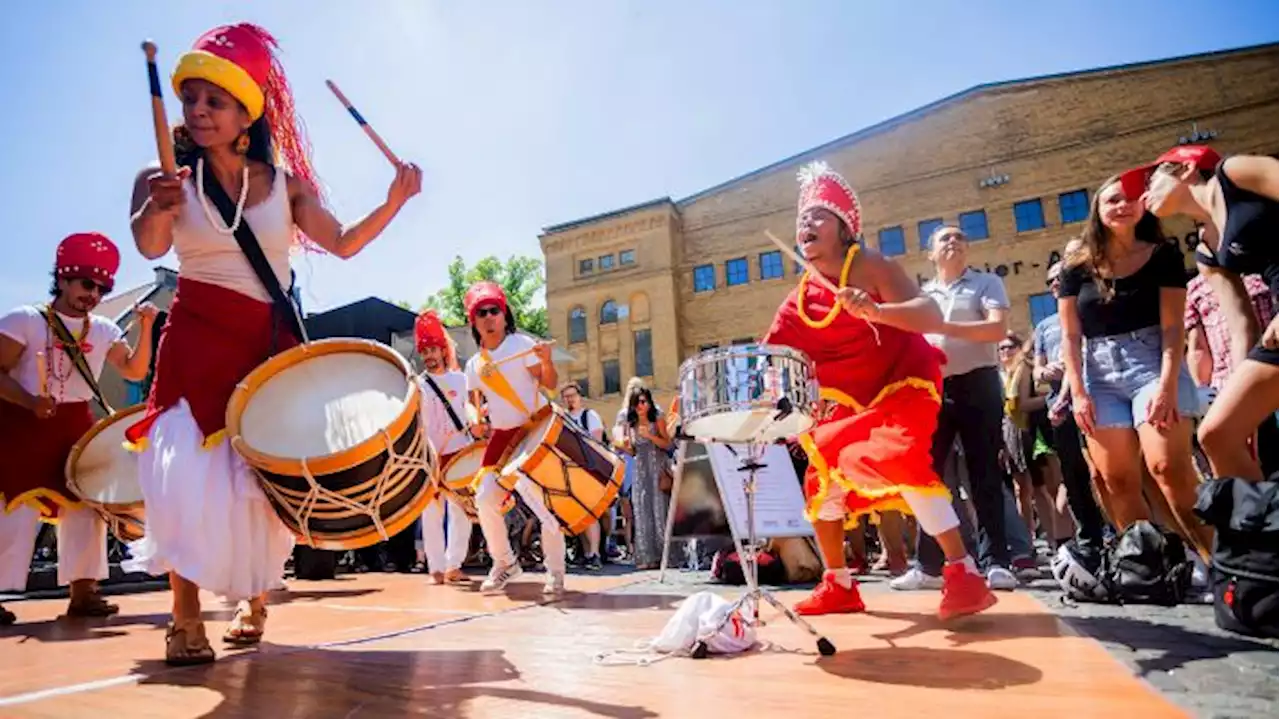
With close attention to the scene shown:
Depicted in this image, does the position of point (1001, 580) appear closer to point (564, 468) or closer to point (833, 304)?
point (833, 304)

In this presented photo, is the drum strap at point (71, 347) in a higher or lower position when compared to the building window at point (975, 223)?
lower

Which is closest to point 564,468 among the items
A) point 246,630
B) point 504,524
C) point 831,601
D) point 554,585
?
point 554,585

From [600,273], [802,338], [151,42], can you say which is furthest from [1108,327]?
[600,273]

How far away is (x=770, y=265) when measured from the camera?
31219 mm

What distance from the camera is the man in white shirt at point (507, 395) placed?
5062 millimetres

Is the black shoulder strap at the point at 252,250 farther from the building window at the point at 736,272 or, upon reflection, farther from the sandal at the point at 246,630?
the building window at the point at 736,272

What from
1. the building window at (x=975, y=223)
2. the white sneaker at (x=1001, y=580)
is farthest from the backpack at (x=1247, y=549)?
the building window at (x=975, y=223)

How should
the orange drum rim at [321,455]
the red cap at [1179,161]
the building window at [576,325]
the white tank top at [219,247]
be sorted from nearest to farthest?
the orange drum rim at [321,455] < the white tank top at [219,247] < the red cap at [1179,161] < the building window at [576,325]

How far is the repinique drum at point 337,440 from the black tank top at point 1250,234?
3029mm

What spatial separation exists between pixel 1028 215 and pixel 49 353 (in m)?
30.3

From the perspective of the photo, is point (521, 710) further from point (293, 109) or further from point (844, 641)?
point (293, 109)

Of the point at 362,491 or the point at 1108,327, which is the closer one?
the point at 362,491

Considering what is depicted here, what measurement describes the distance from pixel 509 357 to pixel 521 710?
3.42 metres

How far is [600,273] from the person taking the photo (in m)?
34.2
